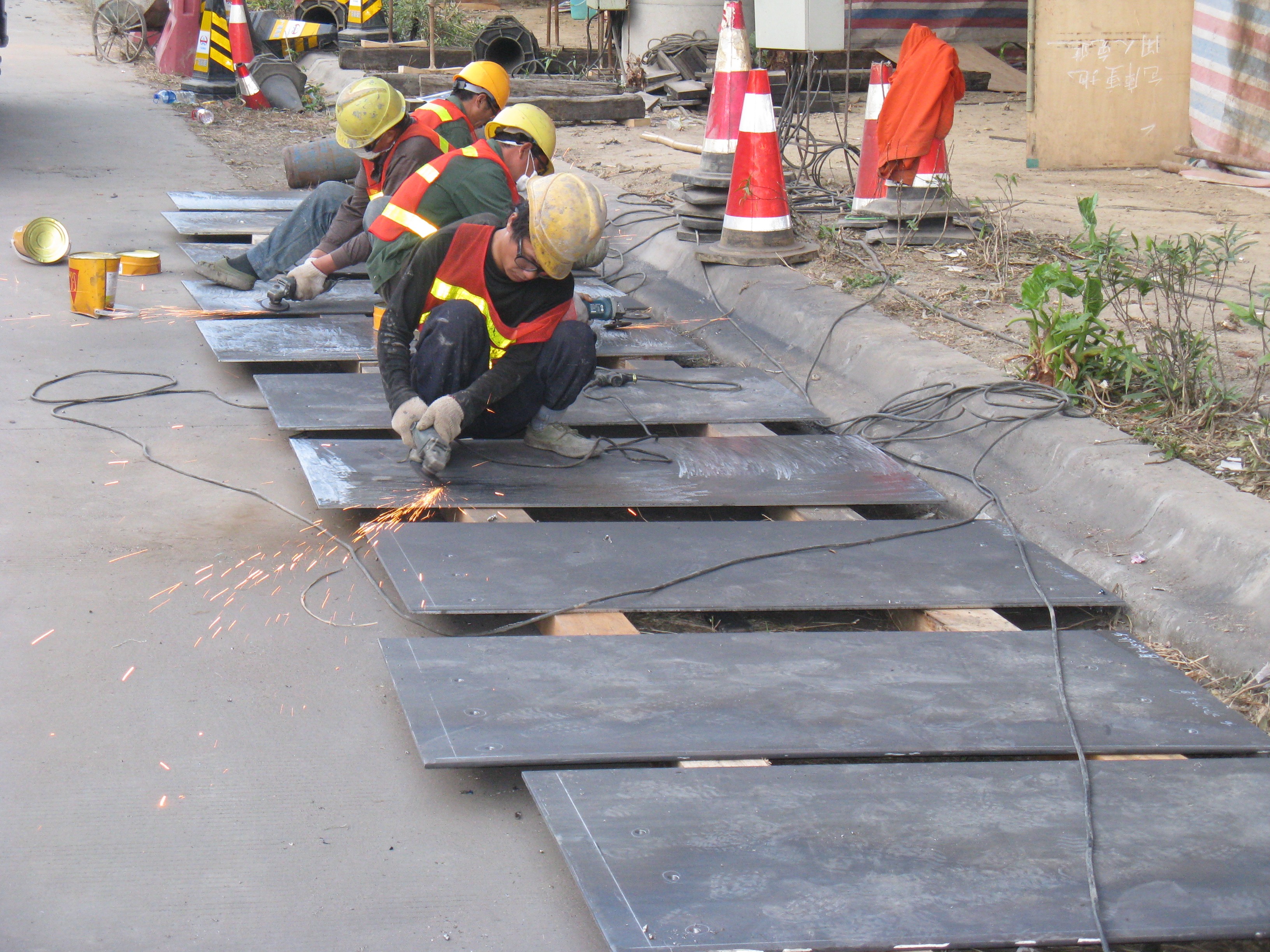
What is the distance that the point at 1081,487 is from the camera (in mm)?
3766

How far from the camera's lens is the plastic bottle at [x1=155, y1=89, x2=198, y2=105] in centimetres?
1333

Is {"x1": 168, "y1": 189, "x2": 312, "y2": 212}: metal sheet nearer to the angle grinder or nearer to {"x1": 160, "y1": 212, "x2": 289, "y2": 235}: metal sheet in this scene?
{"x1": 160, "y1": 212, "x2": 289, "y2": 235}: metal sheet

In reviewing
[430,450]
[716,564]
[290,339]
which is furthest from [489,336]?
[290,339]

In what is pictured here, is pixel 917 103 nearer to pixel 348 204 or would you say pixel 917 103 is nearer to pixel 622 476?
pixel 348 204

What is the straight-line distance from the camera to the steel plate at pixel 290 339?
508cm

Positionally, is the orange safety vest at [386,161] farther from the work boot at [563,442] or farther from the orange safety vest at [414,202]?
the work boot at [563,442]

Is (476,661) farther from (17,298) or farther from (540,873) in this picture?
(17,298)

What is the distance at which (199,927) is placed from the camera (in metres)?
2.04

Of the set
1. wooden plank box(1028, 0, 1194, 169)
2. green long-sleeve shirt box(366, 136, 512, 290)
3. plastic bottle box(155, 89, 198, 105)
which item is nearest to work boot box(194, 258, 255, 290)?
green long-sleeve shirt box(366, 136, 512, 290)

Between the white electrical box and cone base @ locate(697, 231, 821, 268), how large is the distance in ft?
4.37

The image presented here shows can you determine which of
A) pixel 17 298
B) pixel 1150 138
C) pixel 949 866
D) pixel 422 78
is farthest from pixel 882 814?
pixel 422 78

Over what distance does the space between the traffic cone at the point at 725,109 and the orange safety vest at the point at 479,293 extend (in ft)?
9.51

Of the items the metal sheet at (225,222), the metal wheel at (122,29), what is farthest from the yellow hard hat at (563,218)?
the metal wheel at (122,29)

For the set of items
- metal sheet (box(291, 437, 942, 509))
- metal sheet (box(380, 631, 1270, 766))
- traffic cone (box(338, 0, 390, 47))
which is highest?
traffic cone (box(338, 0, 390, 47))
